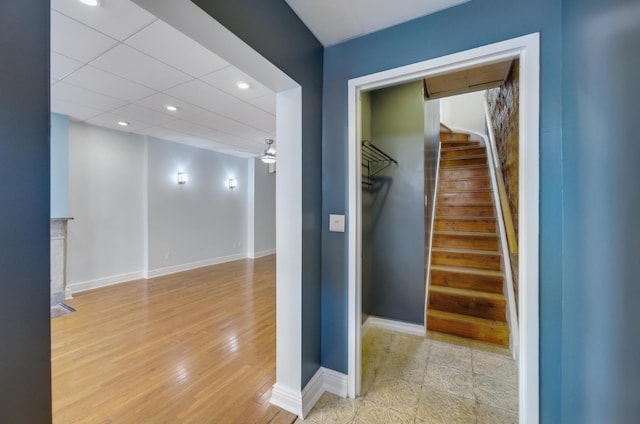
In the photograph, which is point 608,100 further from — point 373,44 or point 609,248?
point 373,44

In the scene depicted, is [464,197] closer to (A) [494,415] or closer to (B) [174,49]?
(A) [494,415]

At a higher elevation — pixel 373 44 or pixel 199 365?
pixel 373 44

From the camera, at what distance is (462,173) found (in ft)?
13.6

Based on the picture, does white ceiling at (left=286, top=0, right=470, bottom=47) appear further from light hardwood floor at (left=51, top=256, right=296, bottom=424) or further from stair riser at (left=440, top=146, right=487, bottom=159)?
stair riser at (left=440, top=146, right=487, bottom=159)

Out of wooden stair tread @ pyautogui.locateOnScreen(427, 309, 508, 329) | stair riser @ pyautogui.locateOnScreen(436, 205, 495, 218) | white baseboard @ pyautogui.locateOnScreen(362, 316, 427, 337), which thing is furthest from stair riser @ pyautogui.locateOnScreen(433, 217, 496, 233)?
white baseboard @ pyautogui.locateOnScreen(362, 316, 427, 337)

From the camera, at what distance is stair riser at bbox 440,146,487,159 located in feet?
14.6

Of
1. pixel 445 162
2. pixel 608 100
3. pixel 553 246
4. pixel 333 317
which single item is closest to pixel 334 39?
pixel 608 100

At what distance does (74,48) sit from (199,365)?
8.54 ft

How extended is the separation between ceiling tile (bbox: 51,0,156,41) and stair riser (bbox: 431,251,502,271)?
11.1ft

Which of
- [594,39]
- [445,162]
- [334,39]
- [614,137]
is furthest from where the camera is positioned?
[445,162]

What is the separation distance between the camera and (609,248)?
85cm

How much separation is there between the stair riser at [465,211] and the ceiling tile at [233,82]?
2692 millimetres

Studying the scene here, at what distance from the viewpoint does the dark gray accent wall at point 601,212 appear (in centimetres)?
74

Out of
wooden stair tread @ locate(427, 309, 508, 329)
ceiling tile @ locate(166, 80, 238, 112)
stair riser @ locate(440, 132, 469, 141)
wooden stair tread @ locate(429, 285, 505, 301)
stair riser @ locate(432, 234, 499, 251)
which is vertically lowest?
wooden stair tread @ locate(427, 309, 508, 329)
